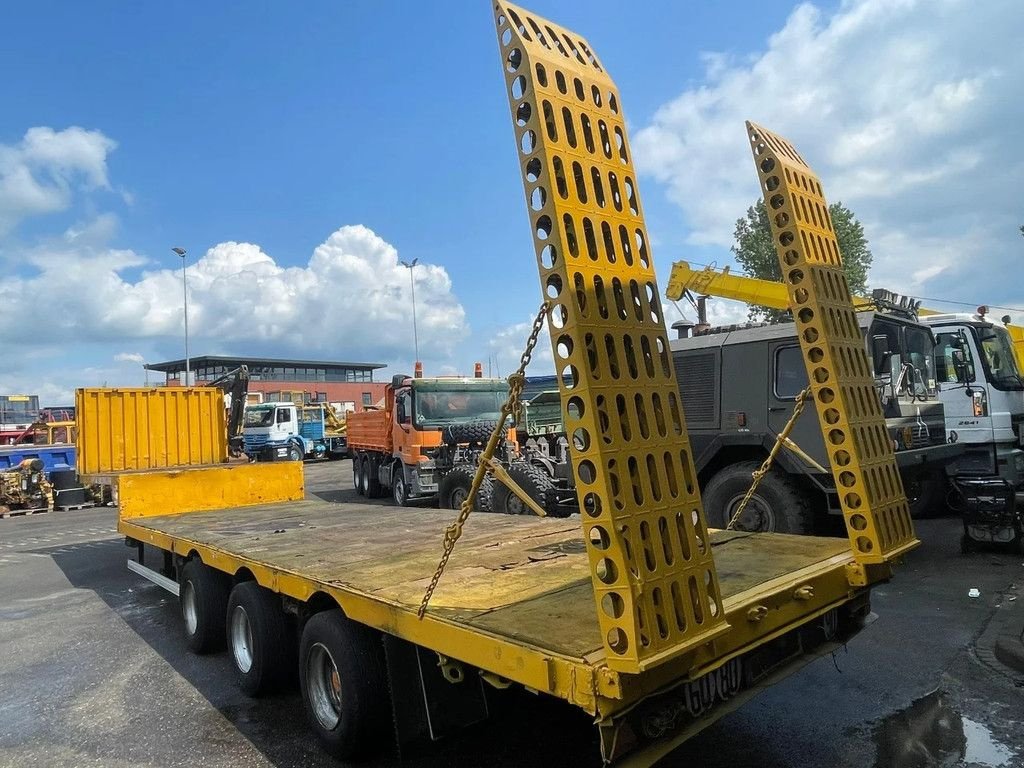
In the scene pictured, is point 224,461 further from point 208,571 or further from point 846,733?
point 846,733

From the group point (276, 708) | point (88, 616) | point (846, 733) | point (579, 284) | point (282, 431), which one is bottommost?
point (846, 733)

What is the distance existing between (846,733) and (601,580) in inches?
98.2

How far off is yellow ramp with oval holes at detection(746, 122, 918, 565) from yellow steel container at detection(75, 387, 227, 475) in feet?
31.6

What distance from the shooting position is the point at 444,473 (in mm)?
13359

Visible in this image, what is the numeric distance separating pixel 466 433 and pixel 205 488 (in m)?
5.22

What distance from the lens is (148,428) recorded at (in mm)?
10609

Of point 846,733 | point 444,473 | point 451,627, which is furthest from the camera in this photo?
point 444,473

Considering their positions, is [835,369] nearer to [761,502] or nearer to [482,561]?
[482,561]

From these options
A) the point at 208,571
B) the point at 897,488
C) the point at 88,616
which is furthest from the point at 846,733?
the point at 88,616

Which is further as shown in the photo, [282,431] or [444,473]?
[282,431]

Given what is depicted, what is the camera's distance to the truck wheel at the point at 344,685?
368 centimetres

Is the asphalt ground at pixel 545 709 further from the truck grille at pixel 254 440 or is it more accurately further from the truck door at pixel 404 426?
the truck grille at pixel 254 440

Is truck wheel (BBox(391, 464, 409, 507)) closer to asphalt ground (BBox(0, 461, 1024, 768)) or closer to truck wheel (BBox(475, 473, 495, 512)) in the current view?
truck wheel (BBox(475, 473, 495, 512))

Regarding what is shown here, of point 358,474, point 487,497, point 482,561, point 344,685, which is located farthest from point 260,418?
point 344,685
